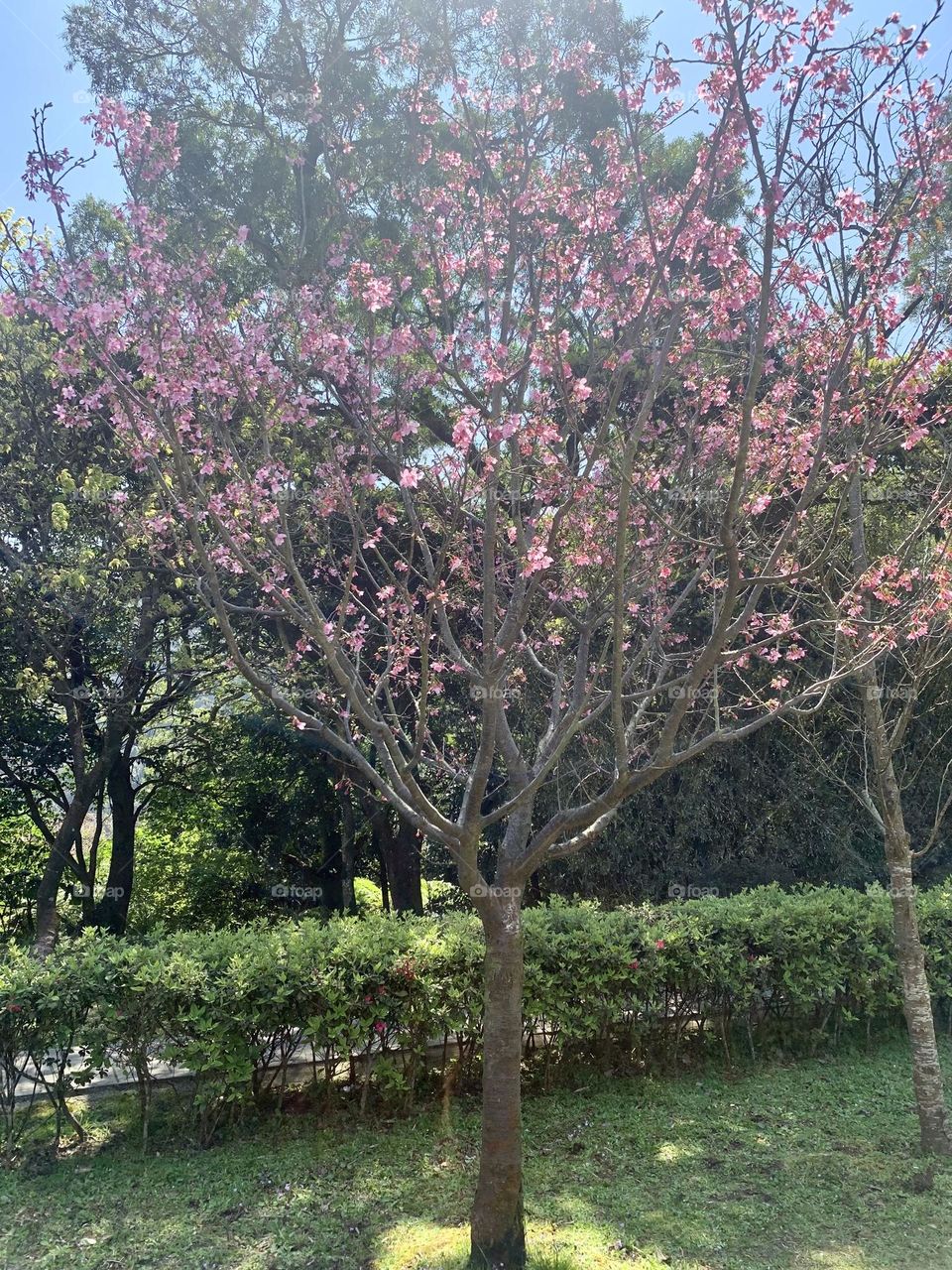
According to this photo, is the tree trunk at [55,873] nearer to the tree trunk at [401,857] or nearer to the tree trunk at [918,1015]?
the tree trunk at [401,857]

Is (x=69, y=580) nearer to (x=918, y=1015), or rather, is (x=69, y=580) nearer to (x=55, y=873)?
(x=55, y=873)

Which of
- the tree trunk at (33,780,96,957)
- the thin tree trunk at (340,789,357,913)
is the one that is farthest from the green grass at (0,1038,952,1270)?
the thin tree trunk at (340,789,357,913)

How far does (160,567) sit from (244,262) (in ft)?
7.53

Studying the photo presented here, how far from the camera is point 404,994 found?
4.23m

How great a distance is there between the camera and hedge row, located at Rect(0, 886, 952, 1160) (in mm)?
3898

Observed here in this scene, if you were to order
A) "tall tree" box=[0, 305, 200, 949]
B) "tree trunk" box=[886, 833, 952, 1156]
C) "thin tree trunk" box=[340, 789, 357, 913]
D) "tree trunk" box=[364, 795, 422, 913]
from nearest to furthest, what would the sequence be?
"tree trunk" box=[886, 833, 952, 1156] < "tall tree" box=[0, 305, 200, 949] < "tree trunk" box=[364, 795, 422, 913] < "thin tree trunk" box=[340, 789, 357, 913]

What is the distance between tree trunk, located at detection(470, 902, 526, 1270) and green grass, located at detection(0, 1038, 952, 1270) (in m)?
0.13

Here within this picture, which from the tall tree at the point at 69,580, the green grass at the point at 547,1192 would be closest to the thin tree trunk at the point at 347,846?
the tall tree at the point at 69,580

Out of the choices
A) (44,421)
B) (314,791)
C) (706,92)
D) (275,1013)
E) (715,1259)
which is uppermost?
(44,421)

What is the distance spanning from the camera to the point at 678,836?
717 centimetres

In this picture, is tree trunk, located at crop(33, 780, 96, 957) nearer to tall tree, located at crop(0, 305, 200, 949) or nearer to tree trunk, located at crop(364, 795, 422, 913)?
tall tree, located at crop(0, 305, 200, 949)

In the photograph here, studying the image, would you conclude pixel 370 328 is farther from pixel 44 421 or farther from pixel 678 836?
pixel 678 836

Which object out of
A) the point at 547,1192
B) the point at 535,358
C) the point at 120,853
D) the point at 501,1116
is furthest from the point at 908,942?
the point at 120,853

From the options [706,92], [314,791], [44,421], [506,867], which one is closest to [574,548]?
[506,867]
